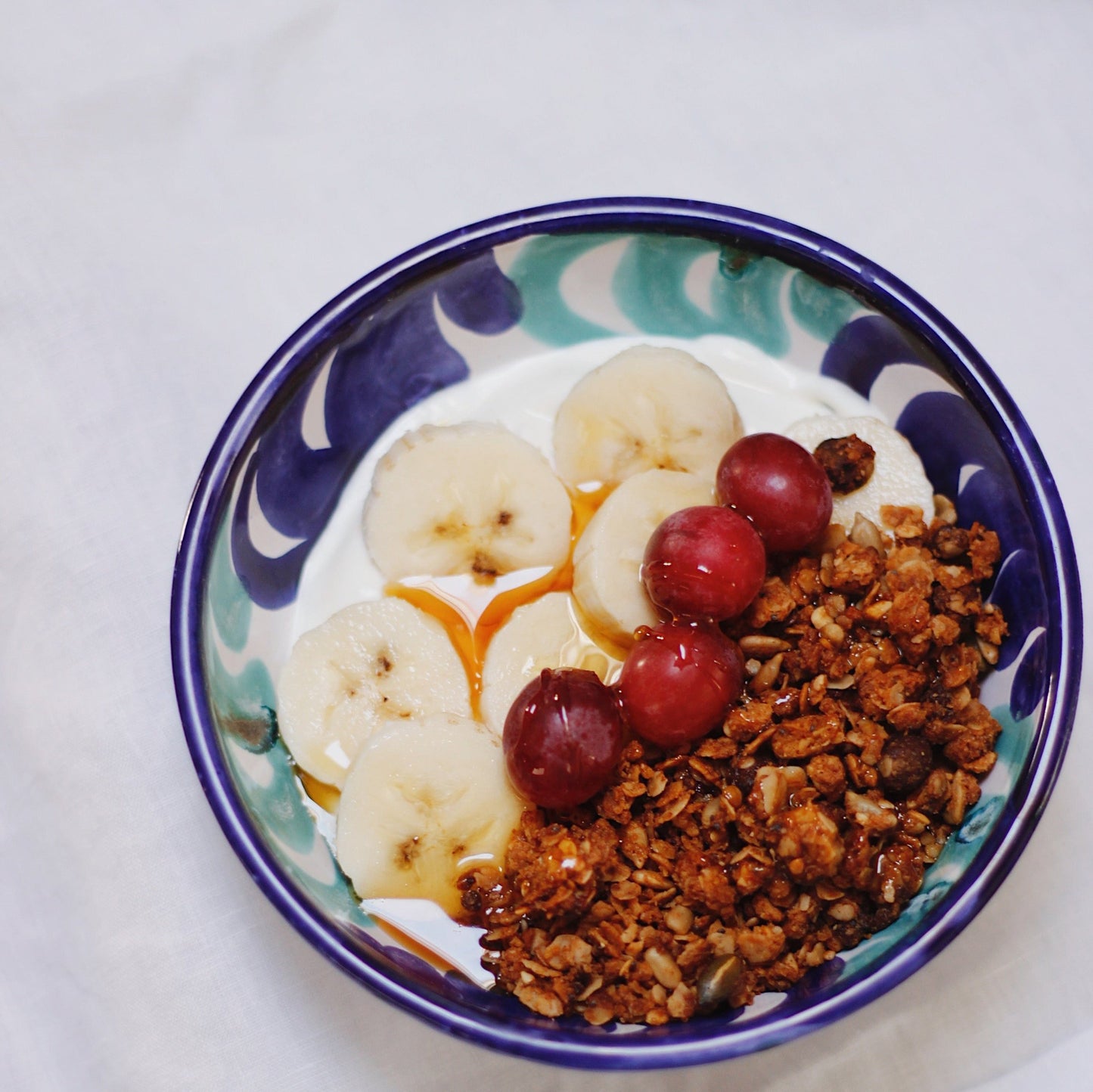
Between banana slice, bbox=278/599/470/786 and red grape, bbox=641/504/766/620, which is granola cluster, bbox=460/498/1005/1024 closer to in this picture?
red grape, bbox=641/504/766/620

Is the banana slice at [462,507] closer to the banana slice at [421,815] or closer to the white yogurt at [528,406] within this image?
the white yogurt at [528,406]

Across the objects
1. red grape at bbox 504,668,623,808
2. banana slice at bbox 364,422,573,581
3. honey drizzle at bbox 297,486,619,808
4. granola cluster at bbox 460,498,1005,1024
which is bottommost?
granola cluster at bbox 460,498,1005,1024

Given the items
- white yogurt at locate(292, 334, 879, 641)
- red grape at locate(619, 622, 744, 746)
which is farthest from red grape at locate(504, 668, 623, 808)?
white yogurt at locate(292, 334, 879, 641)

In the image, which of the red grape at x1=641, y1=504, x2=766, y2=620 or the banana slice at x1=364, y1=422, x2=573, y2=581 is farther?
the banana slice at x1=364, y1=422, x2=573, y2=581

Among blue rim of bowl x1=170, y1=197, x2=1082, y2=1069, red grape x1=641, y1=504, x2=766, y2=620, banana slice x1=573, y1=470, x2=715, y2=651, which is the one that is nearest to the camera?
blue rim of bowl x1=170, y1=197, x2=1082, y2=1069

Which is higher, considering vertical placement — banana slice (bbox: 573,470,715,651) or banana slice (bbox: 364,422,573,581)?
banana slice (bbox: 364,422,573,581)

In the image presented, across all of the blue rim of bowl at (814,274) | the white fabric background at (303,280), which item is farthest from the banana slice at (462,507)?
the white fabric background at (303,280)
